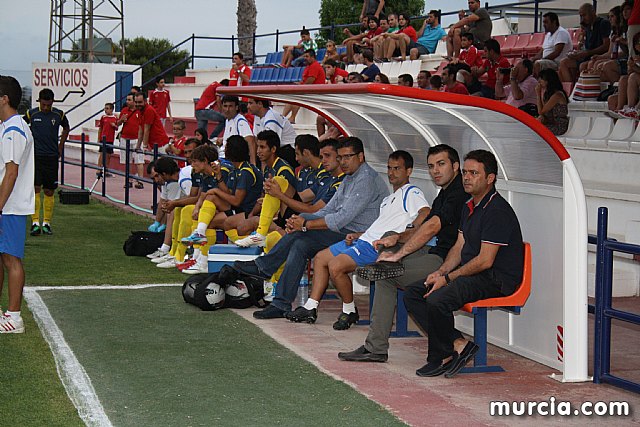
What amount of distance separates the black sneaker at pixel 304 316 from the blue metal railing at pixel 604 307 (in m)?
2.73

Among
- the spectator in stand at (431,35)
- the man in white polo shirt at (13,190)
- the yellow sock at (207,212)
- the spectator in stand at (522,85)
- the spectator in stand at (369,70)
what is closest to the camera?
the man in white polo shirt at (13,190)

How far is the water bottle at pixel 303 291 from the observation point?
31.9 ft

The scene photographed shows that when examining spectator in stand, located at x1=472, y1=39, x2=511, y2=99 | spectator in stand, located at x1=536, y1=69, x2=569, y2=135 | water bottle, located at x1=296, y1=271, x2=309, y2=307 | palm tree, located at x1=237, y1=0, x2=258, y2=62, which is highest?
palm tree, located at x1=237, y1=0, x2=258, y2=62

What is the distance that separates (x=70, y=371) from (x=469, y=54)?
1172 cm

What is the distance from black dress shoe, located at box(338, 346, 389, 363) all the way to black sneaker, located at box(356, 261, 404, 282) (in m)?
0.53

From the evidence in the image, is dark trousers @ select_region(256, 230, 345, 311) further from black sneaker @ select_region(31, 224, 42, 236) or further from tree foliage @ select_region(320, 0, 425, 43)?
tree foliage @ select_region(320, 0, 425, 43)

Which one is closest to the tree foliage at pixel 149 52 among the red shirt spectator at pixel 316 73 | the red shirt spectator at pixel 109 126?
the red shirt spectator at pixel 109 126

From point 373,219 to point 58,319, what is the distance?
2802 millimetres

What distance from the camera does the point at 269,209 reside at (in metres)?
10.1

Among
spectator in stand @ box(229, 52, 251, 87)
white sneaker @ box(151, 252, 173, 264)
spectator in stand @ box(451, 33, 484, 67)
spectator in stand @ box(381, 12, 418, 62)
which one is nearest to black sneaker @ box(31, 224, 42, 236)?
white sneaker @ box(151, 252, 173, 264)

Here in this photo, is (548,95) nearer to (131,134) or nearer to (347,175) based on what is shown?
(347,175)

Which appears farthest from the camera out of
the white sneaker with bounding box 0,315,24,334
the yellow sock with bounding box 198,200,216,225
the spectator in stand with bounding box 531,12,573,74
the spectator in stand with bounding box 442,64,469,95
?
the spectator in stand with bounding box 531,12,573,74

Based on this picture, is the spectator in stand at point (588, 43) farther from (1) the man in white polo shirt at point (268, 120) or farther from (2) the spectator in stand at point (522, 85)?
(1) the man in white polo shirt at point (268, 120)

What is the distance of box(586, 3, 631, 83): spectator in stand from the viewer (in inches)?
543
